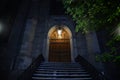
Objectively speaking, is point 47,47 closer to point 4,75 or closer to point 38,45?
point 38,45

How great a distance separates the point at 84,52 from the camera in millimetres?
12344

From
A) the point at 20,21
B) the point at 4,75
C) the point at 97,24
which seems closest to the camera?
the point at 97,24

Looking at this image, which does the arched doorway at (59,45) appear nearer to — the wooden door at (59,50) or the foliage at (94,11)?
the wooden door at (59,50)

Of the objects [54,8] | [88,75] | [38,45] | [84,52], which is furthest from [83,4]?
[54,8]

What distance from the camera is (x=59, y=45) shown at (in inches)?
548

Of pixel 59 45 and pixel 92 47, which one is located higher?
pixel 59 45

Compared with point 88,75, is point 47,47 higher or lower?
higher

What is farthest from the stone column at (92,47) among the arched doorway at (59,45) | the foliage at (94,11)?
the foliage at (94,11)

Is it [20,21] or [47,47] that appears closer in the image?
[47,47]

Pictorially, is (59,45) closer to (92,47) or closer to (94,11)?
(92,47)

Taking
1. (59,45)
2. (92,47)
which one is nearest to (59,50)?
(59,45)

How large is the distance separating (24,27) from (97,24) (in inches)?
352

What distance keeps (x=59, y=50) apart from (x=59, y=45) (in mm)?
547

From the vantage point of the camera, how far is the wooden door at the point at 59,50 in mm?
13225
